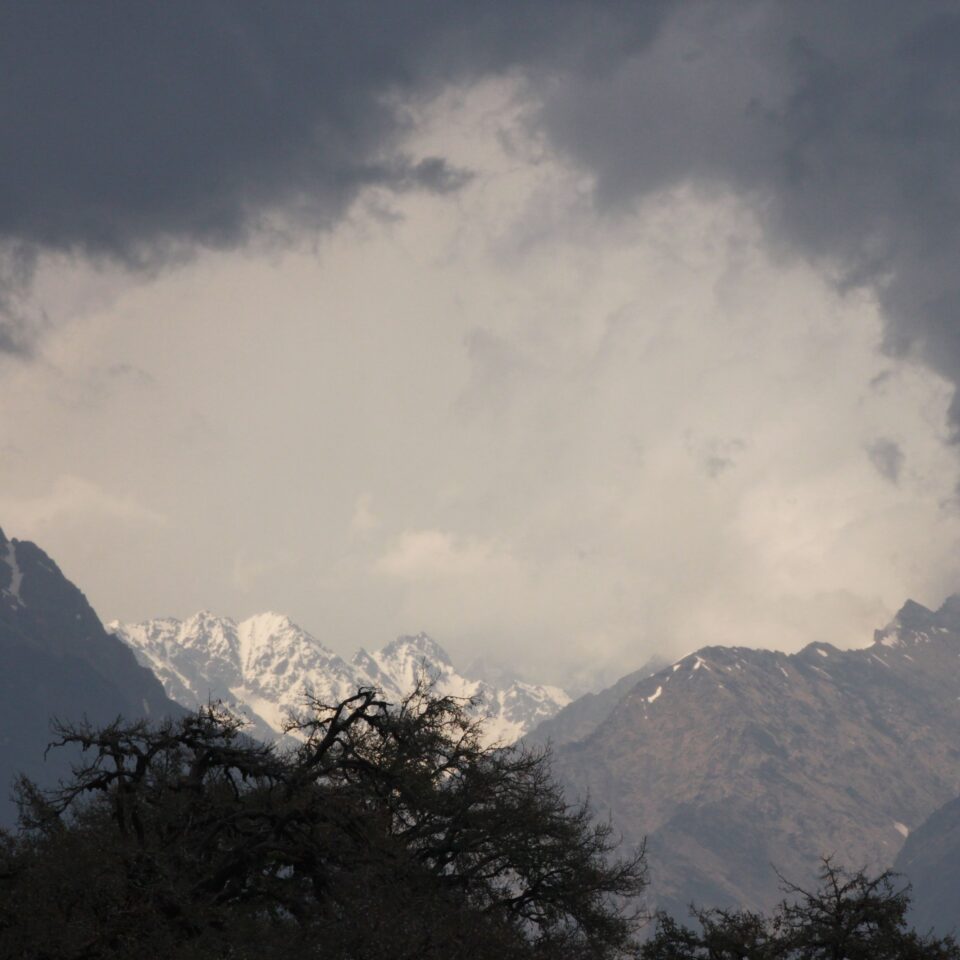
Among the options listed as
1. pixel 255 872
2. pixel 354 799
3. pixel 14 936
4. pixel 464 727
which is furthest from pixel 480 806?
pixel 14 936

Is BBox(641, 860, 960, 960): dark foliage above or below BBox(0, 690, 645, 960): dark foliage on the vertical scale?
below

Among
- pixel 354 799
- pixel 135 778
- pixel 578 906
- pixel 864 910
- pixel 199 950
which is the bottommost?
pixel 864 910

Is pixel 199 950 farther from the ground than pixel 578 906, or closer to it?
farther from the ground

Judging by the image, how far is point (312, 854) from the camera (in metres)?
35.8

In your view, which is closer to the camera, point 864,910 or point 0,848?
point 0,848

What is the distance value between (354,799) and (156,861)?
763 cm

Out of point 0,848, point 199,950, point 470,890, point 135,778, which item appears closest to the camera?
point 199,950

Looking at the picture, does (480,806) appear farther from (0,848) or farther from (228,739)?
(0,848)

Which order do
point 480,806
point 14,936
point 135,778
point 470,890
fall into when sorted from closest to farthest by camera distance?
point 14,936
point 135,778
point 470,890
point 480,806

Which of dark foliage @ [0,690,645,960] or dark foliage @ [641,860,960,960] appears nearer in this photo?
dark foliage @ [0,690,645,960]

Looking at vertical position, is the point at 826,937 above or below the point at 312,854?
below

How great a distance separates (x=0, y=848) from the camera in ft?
139

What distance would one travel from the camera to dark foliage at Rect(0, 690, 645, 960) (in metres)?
31.5

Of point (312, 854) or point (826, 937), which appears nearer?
point (312, 854)
